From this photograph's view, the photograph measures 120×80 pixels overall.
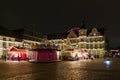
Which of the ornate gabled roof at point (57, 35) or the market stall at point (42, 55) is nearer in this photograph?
the market stall at point (42, 55)

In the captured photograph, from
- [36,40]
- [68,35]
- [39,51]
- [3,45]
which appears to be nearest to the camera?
[39,51]

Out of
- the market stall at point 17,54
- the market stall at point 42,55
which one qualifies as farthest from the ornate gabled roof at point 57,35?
the market stall at point 42,55

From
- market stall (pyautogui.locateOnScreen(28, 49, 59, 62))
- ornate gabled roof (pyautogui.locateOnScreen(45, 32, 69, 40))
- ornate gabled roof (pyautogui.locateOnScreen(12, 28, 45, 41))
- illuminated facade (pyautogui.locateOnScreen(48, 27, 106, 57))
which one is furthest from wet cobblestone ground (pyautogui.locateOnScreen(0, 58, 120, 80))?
ornate gabled roof (pyautogui.locateOnScreen(45, 32, 69, 40))

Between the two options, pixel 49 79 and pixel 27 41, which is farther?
pixel 27 41

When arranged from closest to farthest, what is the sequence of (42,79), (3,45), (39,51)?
(42,79) → (39,51) → (3,45)

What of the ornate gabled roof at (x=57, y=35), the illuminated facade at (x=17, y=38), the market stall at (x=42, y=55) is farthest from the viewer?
the ornate gabled roof at (x=57, y=35)

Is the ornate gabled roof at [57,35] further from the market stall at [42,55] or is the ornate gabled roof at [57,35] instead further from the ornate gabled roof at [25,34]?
the market stall at [42,55]

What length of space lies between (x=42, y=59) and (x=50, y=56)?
2.11m

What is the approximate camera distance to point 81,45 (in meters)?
107

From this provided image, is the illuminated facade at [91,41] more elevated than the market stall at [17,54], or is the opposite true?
the illuminated facade at [91,41]

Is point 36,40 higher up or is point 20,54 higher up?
point 36,40

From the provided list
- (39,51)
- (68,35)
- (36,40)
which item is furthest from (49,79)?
(68,35)

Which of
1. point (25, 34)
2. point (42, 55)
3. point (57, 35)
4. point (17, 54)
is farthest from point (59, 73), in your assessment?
point (57, 35)

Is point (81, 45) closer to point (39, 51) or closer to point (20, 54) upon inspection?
point (20, 54)
